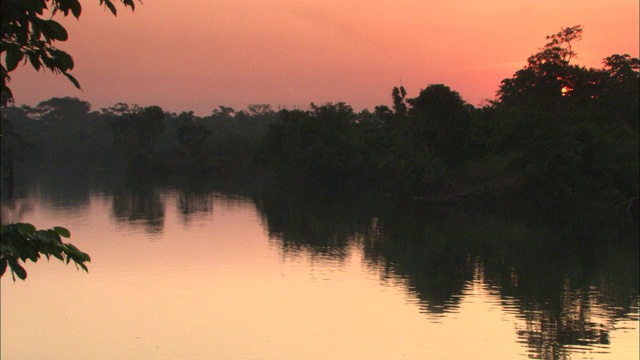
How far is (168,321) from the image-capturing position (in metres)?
11.4

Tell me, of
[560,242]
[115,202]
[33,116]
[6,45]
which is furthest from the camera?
[33,116]

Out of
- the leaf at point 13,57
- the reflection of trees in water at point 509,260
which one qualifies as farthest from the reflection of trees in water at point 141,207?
the leaf at point 13,57

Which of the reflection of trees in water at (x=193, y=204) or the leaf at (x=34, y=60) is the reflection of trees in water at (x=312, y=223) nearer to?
the reflection of trees in water at (x=193, y=204)

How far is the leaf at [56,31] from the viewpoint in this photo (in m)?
2.62

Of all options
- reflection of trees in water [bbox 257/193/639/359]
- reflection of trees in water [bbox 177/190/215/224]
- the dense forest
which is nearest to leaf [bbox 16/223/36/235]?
reflection of trees in water [bbox 257/193/639/359]

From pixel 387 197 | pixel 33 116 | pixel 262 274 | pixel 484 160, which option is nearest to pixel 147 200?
pixel 387 197

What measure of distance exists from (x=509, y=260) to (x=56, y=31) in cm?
1594

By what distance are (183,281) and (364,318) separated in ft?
15.1

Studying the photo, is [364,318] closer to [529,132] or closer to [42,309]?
[42,309]

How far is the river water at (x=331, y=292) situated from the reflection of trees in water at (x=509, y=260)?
53mm

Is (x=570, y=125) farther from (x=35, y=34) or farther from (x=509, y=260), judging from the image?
(x=35, y=34)

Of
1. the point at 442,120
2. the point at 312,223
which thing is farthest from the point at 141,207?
the point at 442,120

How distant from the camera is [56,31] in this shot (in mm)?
2654

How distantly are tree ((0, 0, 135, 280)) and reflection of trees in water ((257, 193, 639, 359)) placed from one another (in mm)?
8588
